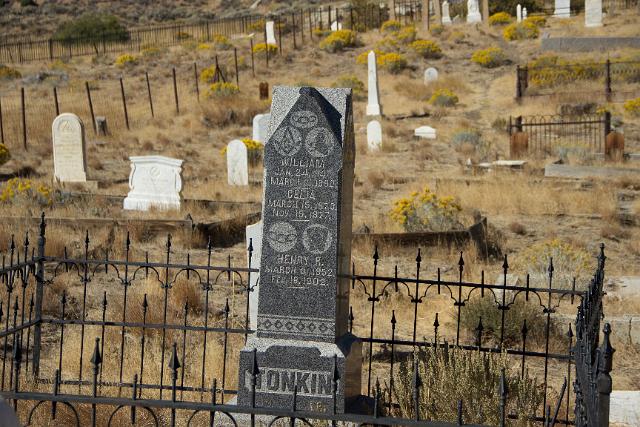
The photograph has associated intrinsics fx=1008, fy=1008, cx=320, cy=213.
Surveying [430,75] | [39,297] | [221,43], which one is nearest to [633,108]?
[430,75]

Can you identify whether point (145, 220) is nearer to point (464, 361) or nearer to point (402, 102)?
point (464, 361)

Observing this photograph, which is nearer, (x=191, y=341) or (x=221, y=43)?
(x=191, y=341)

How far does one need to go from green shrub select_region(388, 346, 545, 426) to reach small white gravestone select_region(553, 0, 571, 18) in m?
38.5

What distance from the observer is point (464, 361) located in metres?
6.36

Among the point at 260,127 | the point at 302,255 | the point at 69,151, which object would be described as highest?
the point at 260,127

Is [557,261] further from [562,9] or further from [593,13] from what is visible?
[562,9]

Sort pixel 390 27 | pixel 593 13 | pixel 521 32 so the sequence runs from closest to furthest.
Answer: pixel 593 13, pixel 521 32, pixel 390 27

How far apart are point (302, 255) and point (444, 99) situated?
22.9 metres

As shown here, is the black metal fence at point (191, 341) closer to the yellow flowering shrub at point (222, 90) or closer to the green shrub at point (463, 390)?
the green shrub at point (463, 390)

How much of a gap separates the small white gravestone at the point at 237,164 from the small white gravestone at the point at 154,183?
2.39 meters

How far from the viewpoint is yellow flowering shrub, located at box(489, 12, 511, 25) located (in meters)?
43.3

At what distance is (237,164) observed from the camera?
17.4 meters

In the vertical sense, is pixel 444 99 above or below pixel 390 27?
below

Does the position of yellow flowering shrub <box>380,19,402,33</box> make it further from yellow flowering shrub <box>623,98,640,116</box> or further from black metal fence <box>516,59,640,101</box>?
yellow flowering shrub <box>623,98,640,116</box>
